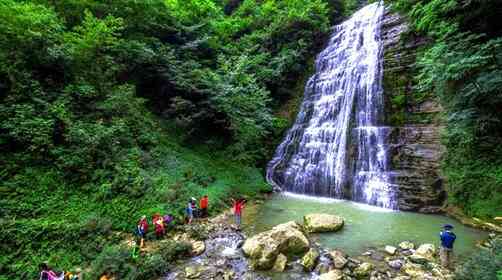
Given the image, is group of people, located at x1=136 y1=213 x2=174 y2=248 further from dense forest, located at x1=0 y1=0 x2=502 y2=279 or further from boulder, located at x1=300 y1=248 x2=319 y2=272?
boulder, located at x1=300 y1=248 x2=319 y2=272

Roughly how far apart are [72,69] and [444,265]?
16312 mm

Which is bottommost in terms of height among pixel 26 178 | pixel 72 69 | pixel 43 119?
pixel 26 178

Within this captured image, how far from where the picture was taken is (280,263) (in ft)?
23.8

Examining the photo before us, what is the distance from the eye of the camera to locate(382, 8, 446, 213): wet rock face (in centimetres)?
1166

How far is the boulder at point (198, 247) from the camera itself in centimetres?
823

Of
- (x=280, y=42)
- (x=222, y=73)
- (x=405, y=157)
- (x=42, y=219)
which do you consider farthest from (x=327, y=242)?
(x=280, y=42)

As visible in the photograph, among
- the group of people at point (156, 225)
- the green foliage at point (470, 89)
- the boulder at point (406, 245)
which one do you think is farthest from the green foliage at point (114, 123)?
the green foliage at point (470, 89)

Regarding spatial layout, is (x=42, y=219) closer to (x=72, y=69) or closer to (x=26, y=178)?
(x=26, y=178)

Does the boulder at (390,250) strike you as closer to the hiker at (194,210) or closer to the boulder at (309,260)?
the boulder at (309,260)

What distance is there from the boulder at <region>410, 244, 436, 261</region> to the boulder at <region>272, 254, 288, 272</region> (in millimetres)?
3516

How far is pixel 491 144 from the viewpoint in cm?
1028

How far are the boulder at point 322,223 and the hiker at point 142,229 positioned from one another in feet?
18.4

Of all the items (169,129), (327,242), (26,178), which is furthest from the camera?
(169,129)

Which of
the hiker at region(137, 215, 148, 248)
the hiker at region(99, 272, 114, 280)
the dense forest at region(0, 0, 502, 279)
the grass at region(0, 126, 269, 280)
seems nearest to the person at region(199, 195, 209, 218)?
the grass at region(0, 126, 269, 280)
